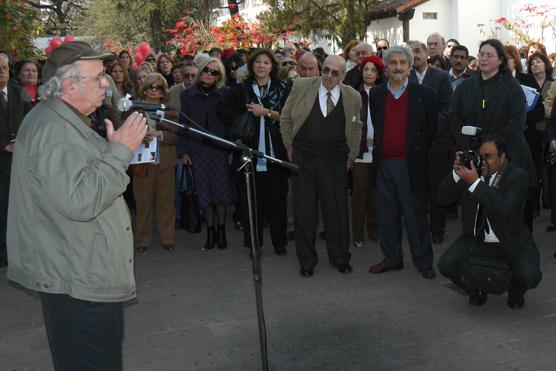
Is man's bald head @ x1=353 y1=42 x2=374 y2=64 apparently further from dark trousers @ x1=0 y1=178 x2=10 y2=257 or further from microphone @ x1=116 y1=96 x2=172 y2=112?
microphone @ x1=116 y1=96 x2=172 y2=112

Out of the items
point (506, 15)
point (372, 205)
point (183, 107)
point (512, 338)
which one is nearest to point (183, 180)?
point (183, 107)

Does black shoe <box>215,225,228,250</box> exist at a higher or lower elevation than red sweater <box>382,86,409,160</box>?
lower

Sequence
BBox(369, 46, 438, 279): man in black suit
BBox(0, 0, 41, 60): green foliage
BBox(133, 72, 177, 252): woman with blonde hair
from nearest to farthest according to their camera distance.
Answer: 1. BBox(369, 46, 438, 279): man in black suit
2. BBox(133, 72, 177, 252): woman with blonde hair
3. BBox(0, 0, 41, 60): green foliage

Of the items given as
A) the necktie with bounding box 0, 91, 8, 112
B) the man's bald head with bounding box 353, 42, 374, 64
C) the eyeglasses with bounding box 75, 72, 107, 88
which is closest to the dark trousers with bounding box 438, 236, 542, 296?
the eyeglasses with bounding box 75, 72, 107, 88

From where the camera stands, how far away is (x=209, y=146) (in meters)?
7.73

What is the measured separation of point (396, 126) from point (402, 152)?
0.24 m

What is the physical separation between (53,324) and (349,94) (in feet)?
13.8

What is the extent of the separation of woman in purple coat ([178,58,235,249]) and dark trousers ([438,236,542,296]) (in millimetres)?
2735

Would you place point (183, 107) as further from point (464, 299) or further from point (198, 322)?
point (464, 299)

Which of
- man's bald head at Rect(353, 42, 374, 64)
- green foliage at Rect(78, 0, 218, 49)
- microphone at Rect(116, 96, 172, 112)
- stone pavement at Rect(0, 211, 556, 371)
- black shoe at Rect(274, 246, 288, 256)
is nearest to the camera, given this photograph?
microphone at Rect(116, 96, 172, 112)

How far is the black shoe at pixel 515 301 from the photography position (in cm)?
563

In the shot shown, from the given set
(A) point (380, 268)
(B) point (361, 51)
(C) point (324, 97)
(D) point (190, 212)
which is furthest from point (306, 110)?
(B) point (361, 51)

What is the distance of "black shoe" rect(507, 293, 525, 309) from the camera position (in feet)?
18.5

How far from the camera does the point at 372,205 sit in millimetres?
8008
